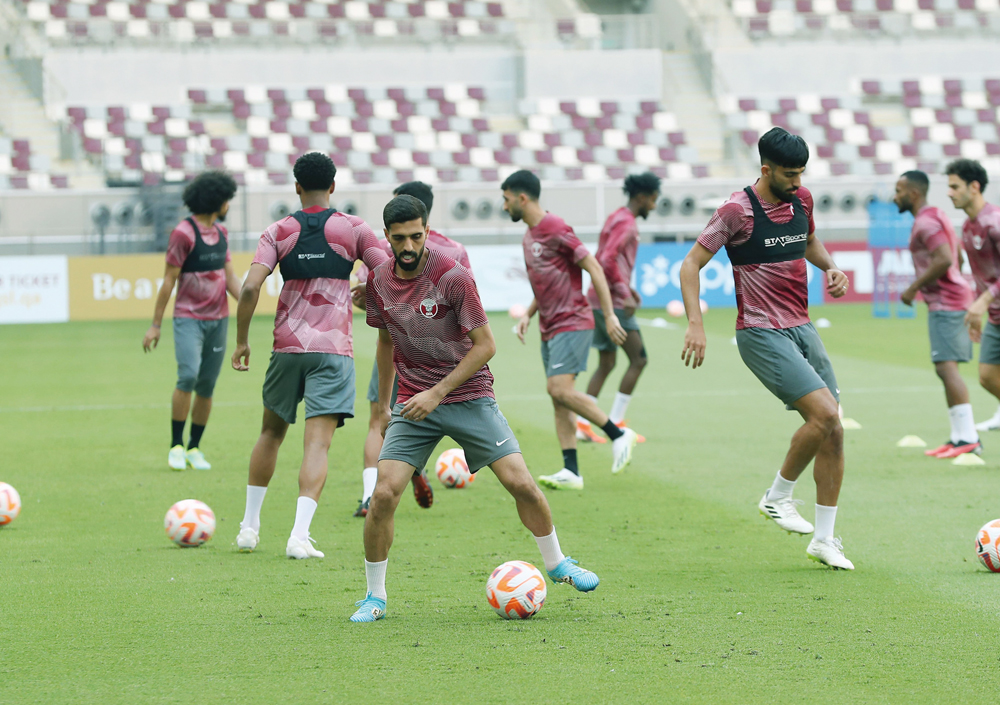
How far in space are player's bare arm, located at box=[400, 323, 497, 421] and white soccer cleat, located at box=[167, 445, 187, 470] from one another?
504 centimetres

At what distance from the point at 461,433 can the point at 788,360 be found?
1894 mm

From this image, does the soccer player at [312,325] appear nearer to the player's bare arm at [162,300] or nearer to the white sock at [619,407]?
the player's bare arm at [162,300]

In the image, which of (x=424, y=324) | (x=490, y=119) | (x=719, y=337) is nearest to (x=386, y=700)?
(x=424, y=324)

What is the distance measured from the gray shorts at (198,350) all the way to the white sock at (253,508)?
3058mm

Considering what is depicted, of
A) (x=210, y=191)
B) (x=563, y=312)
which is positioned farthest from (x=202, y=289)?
(x=563, y=312)

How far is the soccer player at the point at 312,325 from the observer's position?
674 cm

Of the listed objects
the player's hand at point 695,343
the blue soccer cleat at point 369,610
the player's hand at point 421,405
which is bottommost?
the blue soccer cleat at point 369,610

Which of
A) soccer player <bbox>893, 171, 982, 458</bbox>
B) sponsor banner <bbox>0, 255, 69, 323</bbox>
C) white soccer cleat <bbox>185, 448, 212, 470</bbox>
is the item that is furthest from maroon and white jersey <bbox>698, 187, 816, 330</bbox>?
sponsor banner <bbox>0, 255, 69, 323</bbox>

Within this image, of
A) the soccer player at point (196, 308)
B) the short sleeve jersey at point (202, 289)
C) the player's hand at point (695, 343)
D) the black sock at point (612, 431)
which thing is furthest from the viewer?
the short sleeve jersey at point (202, 289)

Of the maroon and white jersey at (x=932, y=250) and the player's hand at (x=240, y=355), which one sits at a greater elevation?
the maroon and white jersey at (x=932, y=250)

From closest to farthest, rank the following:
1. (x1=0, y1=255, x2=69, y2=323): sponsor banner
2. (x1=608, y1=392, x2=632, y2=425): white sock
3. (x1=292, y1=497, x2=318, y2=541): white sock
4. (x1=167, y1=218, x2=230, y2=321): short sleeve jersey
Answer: (x1=292, y1=497, x2=318, y2=541): white sock
(x1=167, y1=218, x2=230, y2=321): short sleeve jersey
(x1=608, y1=392, x2=632, y2=425): white sock
(x1=0, y1=255, x2=69, y2=323): sponsor banner

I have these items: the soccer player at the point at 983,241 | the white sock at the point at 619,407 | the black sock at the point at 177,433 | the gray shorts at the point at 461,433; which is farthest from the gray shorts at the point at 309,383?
the soccer player at the point at 983,241

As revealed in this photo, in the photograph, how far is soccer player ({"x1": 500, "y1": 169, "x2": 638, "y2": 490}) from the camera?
8.98 meters

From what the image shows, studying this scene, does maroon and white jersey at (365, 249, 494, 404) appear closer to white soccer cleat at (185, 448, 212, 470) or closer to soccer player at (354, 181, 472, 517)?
soccer player at (354, 181, 472, 517)
